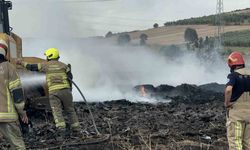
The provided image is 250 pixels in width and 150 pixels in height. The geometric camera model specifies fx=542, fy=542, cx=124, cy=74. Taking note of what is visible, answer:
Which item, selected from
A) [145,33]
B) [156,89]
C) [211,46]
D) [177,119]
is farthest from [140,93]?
[145,33]

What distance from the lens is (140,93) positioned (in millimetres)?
28188

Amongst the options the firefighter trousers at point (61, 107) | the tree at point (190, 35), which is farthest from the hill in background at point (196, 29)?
the firefighter trousers at point (61, 107)

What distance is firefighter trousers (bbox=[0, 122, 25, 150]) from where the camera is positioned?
788 centimetres

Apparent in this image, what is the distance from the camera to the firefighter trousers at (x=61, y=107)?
11320mm

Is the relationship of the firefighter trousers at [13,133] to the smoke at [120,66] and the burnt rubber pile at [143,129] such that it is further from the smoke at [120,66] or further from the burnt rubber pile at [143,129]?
the smoke at [120,66]

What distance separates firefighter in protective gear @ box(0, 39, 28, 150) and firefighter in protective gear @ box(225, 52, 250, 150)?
3.01 m

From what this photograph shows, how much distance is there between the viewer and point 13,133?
26.1ft

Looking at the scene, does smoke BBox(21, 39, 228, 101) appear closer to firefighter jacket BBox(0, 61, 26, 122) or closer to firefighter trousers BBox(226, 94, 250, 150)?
firefighter jacket BBox(0, 61, 26, 122)

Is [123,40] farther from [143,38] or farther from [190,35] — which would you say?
[190,35]

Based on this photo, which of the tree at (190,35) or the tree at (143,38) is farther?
the tree at (190,35)

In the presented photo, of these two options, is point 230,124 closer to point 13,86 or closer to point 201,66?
point 13,86

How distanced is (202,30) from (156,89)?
36.5 metres

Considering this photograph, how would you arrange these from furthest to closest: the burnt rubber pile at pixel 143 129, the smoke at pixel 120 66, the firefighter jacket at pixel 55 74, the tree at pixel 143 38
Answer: the tree at pixel 143 38 < the smoke at pixel 120 66 < the firefighter jacket at pixel 55 74 < the burnt rubber pile at pixel 143 129

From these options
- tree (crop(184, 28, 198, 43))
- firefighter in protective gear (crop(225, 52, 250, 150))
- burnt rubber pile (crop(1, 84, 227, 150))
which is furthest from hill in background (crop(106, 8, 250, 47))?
firefighter in protective gear (crop(225, 52, 250, 150))
